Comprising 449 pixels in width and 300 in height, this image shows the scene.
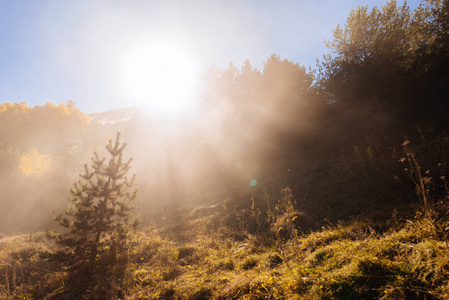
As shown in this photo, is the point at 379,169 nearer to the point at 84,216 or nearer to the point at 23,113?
the point at 84,216

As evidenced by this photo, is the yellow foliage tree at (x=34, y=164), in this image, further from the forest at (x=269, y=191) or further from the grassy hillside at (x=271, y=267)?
the grassy hillside at (x=271, y=267)

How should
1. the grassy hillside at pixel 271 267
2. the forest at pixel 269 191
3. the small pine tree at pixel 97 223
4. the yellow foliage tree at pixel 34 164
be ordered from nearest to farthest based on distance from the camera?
the grassy hillside at pixel 271 267
the forest at pixel 269 191
the small pine tree at pixel 97 223
the yellow foliage tree at pixel 34 164

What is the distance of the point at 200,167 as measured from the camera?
1889cm

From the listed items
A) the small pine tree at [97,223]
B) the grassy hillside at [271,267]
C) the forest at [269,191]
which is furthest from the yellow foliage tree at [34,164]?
the small pine tree at [97,223]

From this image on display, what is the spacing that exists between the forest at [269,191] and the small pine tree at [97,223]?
5 cm

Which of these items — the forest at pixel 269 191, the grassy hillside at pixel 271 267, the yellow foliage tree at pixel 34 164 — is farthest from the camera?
the yellow foliage tree at pixel 34 164

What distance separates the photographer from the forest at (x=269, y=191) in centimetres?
316

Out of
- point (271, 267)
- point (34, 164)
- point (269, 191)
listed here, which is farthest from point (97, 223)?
point (34, 164)

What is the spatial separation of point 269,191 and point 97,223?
8.26 meters

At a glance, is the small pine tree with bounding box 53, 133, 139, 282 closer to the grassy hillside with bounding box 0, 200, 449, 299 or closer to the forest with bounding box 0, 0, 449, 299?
the forest with bounding box 0, 0, 449, 299

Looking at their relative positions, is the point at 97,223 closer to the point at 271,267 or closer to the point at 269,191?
the point at 271,267

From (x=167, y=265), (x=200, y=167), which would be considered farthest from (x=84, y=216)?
(x=200, y=167)

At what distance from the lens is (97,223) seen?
5.93 m

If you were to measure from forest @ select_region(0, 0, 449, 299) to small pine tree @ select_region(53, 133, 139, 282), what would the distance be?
5 cm
